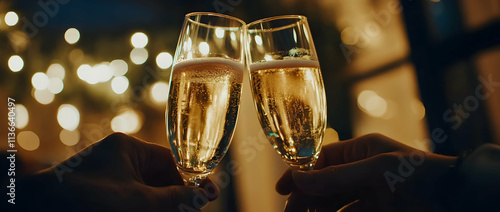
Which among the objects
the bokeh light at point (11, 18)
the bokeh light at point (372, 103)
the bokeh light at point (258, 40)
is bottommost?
the bokeh light at point (372, 103)

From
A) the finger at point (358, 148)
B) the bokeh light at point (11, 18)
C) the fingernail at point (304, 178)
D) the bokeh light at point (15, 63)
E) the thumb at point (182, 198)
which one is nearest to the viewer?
the thumb at point (182, 198)

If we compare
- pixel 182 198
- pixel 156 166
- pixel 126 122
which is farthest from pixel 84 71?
pixel 182 198

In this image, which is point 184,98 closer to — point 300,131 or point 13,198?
point 300,131

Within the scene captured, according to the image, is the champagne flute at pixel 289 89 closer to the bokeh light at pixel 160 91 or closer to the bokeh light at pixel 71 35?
the bokeh light at pixel 160 91

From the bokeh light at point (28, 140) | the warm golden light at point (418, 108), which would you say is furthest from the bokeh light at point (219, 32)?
the bokeh light at point (28, 140)

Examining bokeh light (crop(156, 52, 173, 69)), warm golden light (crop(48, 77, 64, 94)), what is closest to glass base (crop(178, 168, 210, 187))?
bokeh light (crop(156, 52, 173, 69))

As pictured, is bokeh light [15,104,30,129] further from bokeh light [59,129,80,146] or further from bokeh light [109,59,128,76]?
bokeh light [109,59,128,76]

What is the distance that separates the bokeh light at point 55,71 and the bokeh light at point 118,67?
1.98 ft

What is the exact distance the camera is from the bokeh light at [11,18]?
359 cm

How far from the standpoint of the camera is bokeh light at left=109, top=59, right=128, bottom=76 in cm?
396

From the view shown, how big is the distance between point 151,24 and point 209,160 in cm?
411

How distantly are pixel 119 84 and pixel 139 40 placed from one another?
0.61 m

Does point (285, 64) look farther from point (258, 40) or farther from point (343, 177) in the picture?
point (343, 177)

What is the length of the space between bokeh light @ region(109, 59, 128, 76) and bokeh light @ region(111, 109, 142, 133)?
636 millimetres
